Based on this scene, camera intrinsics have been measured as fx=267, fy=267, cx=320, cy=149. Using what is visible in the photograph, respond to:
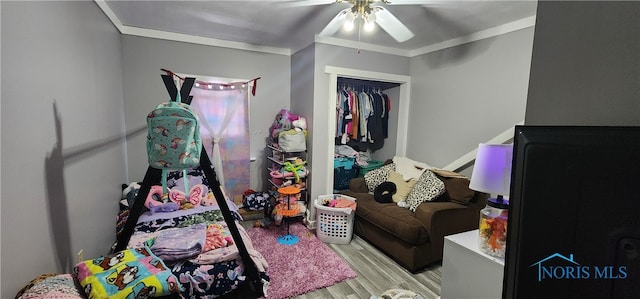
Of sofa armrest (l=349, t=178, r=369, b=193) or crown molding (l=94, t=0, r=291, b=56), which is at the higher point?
crown molding (l=94, t=0, r=291, b=56)

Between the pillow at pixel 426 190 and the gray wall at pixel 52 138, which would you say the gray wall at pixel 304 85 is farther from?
the gray wall at pixel 52 138

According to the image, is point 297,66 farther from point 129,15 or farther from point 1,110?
point 1,110

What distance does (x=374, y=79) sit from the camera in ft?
11.0

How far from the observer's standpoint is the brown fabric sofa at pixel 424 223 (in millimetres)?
2320

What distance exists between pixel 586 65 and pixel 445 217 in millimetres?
2019

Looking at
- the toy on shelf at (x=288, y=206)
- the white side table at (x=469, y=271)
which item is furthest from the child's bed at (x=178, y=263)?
the white side table at (x=469, y=271)

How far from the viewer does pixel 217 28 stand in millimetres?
2859

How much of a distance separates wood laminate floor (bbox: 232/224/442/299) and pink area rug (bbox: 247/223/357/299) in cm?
8

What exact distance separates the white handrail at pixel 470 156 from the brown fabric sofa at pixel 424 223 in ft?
1.35

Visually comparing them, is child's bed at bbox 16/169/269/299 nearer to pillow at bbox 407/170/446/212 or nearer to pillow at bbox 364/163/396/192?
pillow at bbox 407/170/446/212

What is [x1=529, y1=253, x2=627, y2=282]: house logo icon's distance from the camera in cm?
39

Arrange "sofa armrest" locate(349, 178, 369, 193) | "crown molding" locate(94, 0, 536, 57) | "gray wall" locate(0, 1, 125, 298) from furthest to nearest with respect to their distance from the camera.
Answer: "sofa armrest" locate(349, 178, 369, 193), "crown molding" locate(94, 0, 536, 57), "gray wall" locate(0, 1, 125, 298)

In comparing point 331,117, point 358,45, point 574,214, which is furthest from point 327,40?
point 574,214

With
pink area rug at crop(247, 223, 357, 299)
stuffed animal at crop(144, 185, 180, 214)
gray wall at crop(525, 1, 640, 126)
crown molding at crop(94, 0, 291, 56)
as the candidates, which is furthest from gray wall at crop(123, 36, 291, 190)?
gray wall at crop(525, 1, 640, 126)
